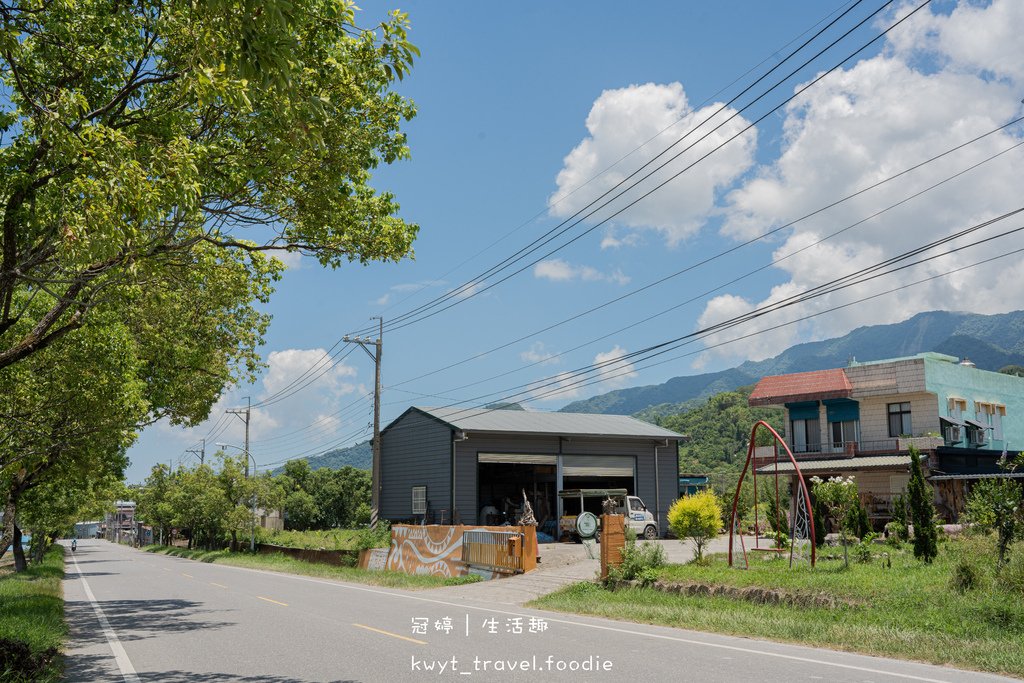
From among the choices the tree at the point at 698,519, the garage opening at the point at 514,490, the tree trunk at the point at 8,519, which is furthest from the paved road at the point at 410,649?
the garage opening at the point at 514,490

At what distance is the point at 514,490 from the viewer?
156ft

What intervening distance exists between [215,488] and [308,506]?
25646 millimetres

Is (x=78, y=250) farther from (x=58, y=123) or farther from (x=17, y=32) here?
(x=17, y=32)

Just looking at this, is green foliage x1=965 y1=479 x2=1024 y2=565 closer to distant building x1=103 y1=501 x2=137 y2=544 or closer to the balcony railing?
the balcony railing

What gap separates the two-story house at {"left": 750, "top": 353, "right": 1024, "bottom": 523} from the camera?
37.1 metres

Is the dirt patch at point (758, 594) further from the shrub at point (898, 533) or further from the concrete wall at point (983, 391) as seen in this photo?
the concrete wall at point (983, 391)

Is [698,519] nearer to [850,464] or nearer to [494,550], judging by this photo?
[494,550]

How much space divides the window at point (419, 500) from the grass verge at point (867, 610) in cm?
1973

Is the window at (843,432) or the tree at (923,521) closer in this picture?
the tree at (923,521)

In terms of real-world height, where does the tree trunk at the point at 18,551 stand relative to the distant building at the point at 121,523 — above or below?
above

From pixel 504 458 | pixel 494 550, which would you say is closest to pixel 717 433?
pixel 504 458

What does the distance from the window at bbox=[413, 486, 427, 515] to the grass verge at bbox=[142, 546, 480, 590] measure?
5316 millimetres

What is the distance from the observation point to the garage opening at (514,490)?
41925mm

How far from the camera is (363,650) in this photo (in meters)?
11.3
